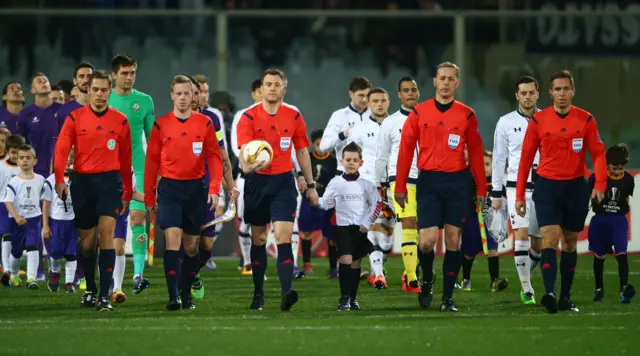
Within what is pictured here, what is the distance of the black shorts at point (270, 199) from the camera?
1133 centimetres

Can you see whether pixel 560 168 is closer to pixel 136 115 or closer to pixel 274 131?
pixel 274 131

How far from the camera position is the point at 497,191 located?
12445mm

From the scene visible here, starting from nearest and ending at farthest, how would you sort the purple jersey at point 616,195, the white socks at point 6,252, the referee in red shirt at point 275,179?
the referee in red shirt at point 275,179, the purple jersey at point 616,195, the white socks at point 6,252

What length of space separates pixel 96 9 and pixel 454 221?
1366 cm

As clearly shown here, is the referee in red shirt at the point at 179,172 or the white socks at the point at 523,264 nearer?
the referee in red shirt at the point at 179,172

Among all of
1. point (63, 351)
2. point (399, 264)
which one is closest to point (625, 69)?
point (399, 264)

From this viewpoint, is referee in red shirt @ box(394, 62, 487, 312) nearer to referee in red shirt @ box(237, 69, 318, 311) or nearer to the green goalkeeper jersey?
referee in red shirt @ box(237, 69, 318, 311)

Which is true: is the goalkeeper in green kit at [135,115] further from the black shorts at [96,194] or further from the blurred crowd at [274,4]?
the blurred crowd at [274,4]

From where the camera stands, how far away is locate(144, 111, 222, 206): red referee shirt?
11.3 m

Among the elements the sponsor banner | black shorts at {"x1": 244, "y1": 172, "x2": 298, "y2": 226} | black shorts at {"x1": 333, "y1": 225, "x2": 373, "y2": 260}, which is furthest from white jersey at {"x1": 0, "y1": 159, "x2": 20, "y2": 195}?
the sponsor banner

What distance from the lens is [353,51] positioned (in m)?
24.2

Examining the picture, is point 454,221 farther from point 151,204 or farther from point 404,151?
point 151,204

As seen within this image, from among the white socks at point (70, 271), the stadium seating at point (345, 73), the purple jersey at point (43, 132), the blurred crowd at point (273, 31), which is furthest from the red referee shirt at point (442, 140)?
the blurred crowd at point (273, 31)

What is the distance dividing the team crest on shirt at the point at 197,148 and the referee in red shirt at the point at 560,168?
2.76 metres
